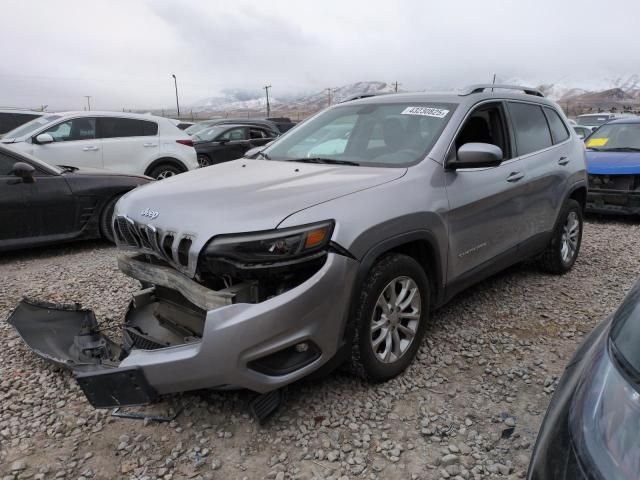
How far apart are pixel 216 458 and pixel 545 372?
2.04 m

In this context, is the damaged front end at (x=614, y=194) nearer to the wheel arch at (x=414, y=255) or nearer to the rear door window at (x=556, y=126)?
the rear door window at (x=556, y=126)

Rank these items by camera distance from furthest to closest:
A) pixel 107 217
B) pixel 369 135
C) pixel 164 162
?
pixel 164 162 < pixel 107 217 < pixel 369 135

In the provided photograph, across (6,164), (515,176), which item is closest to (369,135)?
(515,176)

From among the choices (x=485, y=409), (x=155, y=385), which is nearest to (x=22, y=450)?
(x=155, y=385)

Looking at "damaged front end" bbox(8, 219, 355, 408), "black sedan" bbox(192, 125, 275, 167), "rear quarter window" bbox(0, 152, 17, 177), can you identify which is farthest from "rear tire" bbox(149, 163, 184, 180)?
"damaged front end" bbox(8, 219, 355, 408)

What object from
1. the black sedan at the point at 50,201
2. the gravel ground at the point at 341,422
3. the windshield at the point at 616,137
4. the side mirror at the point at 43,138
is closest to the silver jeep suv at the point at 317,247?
the gravel ground at the point at 341,422

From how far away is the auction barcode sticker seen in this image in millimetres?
3424

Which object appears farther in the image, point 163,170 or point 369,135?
point 163,170

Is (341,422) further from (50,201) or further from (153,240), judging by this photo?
(50,201)

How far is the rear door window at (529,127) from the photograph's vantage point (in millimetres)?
4035

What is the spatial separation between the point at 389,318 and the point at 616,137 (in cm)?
737

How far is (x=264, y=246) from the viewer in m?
2.31

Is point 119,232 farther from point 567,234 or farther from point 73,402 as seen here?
point 567,234

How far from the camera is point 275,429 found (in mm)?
2598
